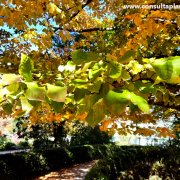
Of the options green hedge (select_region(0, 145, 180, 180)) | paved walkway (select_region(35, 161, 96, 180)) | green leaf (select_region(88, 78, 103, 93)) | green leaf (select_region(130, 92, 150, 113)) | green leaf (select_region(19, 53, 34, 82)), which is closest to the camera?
green leaf (select_region(130, 92, 150, 113))

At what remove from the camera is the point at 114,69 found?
3.57 ft

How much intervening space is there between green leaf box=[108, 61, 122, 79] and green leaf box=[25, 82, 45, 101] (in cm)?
30

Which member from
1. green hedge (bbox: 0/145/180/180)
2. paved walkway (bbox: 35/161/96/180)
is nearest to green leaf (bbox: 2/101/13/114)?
green hedge (bbox: 0/145/180/180)

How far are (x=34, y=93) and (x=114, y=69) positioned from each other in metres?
0.37

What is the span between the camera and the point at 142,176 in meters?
7.78

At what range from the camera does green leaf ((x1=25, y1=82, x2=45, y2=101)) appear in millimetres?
865

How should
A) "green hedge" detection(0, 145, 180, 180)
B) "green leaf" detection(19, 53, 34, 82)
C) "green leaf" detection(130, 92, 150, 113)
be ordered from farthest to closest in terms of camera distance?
"green hedge" detection(0, 145, 180, 180) → "green leaf" detection(19, 53, 34, 82) → "green leaf" detection(130, 92, 150, 113)

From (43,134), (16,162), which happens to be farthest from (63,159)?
(43,134)

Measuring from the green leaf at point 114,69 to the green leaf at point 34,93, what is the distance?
30cm

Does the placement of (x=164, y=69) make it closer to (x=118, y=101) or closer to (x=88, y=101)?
(x=118, y=101)

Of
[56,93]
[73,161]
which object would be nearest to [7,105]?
[56,93]

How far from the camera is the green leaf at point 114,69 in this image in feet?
3.46

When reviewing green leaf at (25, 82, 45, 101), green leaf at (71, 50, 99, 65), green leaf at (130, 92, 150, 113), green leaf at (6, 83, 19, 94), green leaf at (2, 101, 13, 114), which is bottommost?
green leaf at (130, 92, 150, 113)

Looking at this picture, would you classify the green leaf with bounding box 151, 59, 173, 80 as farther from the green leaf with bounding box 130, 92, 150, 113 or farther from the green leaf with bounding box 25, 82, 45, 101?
the green leaf with bounding box 25, 82, 45, 101
